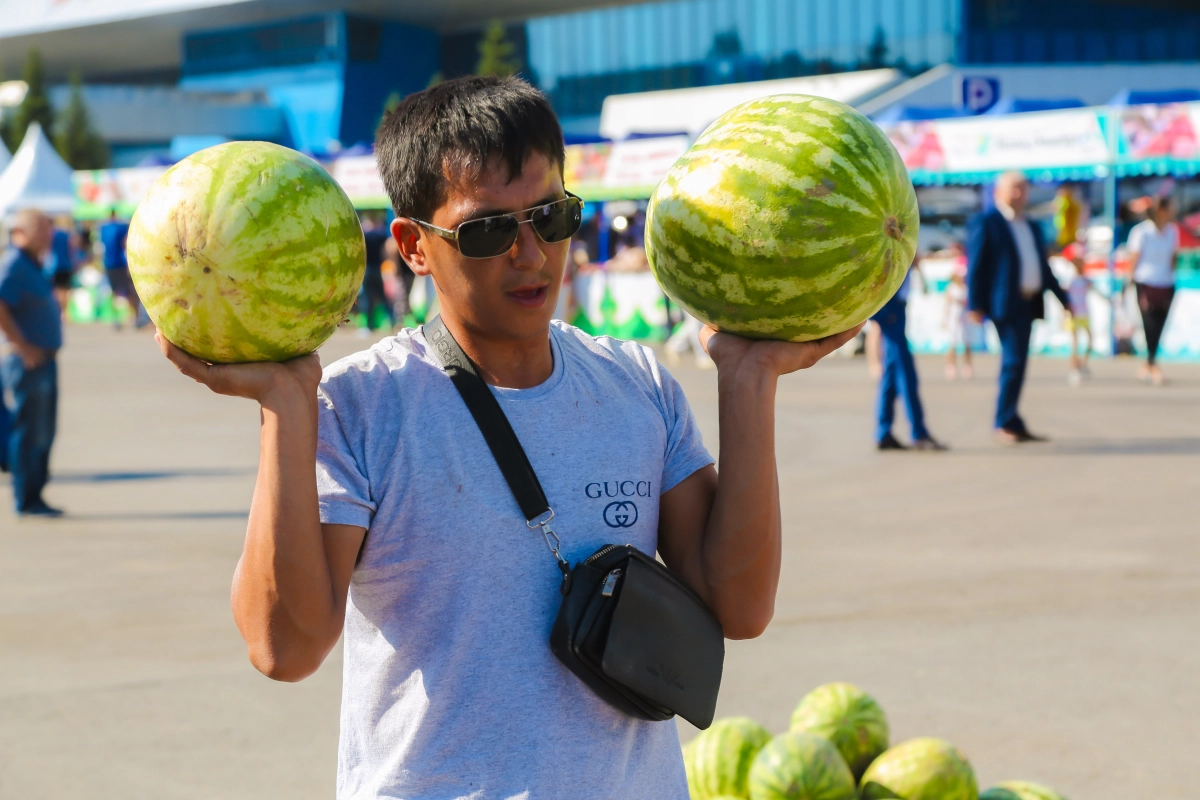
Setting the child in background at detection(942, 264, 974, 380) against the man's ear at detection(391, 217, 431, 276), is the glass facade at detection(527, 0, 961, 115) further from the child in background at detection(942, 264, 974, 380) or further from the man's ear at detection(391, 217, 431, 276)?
the man's ear at detection(391, 217, 431, 276)

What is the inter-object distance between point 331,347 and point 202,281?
1844 cm

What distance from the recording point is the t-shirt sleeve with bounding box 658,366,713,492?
2.16 meters

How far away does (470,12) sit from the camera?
59.2m

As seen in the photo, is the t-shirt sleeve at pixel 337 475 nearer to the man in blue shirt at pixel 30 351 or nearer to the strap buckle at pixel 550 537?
the strap buckle at pixel 550 537

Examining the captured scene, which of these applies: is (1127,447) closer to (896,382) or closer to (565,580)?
(896,382)

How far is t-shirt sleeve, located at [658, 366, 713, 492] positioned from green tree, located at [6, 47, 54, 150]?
66064mm

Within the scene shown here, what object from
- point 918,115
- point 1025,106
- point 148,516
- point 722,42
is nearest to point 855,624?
point 148,516

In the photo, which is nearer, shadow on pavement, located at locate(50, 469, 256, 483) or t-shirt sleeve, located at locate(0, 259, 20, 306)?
t-shirt sleeve, located at locate(0, 259, 20, 306)

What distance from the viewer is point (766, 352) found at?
83.4 inches

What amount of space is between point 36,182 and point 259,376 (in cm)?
3545

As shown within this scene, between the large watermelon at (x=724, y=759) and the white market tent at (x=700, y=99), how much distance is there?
35919mm

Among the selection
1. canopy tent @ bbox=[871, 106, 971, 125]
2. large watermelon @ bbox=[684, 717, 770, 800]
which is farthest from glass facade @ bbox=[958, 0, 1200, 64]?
large watermelon @ bbox=[684, 717, 770, 800]

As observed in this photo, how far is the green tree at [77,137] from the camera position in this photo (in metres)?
60.7

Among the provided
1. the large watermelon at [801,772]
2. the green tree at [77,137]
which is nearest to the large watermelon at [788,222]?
the large watermelon at [801,772]
